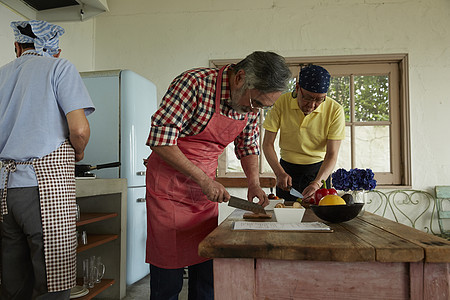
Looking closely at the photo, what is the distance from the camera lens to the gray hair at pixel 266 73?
144 centimetres

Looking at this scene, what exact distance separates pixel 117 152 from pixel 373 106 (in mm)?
2635

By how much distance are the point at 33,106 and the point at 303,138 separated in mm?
1553

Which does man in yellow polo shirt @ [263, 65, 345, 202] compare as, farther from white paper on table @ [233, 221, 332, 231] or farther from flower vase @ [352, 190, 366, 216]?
white paper on table @ [233, 221, 332, 231]

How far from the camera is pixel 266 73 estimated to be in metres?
1.44

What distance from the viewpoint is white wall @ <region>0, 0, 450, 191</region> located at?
154 inches

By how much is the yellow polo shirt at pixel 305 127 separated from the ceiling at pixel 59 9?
6.55 feet

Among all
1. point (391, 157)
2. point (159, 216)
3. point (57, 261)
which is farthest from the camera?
point (391, 157)

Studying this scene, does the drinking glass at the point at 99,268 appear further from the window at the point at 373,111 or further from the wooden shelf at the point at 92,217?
the window at the point at 373,111

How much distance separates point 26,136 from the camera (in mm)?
1608

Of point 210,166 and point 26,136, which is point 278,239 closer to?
→ point 210,166

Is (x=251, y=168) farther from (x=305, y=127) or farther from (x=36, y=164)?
(x=36, y=164)

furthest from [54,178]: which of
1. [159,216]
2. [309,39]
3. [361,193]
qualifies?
[309,39]

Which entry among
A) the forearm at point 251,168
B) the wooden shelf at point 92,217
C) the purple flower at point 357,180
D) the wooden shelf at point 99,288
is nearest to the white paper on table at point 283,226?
the purple flower at point 357,180

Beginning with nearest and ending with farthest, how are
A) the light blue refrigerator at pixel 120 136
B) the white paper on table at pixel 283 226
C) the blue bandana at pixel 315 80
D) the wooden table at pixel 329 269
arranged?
the wooden table at pixel 329 269, the white paper on table at pixel 283 226, the blue bandana at pixel 315 80, the light blue refrigerator at pixel 120 136
